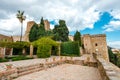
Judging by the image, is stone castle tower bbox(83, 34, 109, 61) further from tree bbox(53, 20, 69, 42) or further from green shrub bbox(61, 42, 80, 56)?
green shrub bbox(61, 42, 80, 56)

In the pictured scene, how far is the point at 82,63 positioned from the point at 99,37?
2421 centimetres

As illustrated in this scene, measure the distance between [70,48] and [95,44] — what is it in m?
13.4

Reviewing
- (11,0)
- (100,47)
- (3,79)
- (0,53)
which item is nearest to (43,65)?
(3,79)

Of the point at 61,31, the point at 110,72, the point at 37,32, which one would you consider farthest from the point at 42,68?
the point at 37,32

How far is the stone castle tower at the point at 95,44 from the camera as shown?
110 ft

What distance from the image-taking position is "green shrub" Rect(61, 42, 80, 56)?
2353 centimetres

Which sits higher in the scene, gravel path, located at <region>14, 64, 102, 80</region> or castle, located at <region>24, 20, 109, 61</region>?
castle, located at <region>24, 20, 109, 61</region>

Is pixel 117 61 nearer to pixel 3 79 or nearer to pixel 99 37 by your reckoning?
pixel 99 37

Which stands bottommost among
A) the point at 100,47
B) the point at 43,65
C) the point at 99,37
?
the point at 43,65

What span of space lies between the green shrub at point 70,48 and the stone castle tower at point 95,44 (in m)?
11.9

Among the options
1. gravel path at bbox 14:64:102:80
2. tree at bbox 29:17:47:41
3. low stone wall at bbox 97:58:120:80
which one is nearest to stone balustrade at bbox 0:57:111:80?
low stone wall at bbox 97:58:120:80

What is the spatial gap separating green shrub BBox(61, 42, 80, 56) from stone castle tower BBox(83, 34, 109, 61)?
11.9 meters

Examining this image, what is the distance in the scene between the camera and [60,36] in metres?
33.2

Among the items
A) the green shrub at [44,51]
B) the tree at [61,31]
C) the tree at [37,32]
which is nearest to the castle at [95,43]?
the tree at [61,31]
